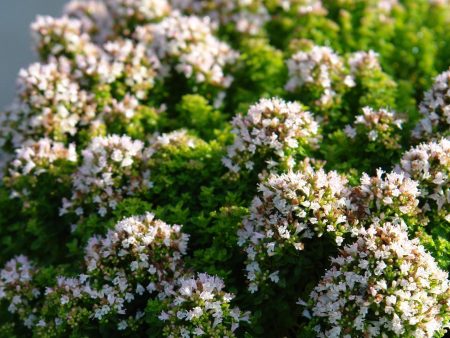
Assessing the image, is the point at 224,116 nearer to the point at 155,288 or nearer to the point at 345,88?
the point at 345,88

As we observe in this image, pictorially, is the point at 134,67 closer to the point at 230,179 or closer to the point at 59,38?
the point at 59,38

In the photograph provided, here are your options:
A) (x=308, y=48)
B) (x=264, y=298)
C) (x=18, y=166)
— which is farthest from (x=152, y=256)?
(x=308, y=48)

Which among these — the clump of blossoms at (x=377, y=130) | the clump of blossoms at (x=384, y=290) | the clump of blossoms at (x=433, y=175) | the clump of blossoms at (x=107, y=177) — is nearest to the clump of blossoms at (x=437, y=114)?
the clump of blossoms at (x=377, y=130)

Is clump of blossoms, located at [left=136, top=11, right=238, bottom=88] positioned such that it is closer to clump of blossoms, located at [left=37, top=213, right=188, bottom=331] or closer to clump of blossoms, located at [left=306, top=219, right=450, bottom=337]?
clump of blossoms, located at [left=37, top=213, right=188, bottom=331]

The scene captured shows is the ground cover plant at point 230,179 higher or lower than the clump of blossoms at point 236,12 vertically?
lower

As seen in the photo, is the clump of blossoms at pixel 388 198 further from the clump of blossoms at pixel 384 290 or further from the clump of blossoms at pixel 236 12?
the clump of blossoms at pixel 236 12
